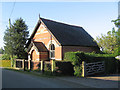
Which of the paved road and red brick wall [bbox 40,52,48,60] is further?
red brick wall [bbox 40,52,48,60]

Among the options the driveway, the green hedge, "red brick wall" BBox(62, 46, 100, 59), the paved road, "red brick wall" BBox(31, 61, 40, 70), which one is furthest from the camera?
"red brick wall" BBox(62, 46, 100, 59)

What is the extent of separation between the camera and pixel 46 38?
71.5 ft

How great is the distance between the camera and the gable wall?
63.9ft

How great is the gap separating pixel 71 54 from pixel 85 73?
2268mm

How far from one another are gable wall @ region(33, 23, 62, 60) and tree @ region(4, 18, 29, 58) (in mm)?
3315

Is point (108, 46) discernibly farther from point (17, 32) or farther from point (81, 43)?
point (17, 32)

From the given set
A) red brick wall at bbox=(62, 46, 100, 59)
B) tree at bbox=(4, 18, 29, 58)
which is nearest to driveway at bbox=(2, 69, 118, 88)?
red brick wall at bbox=(62, 46, 100, 59)

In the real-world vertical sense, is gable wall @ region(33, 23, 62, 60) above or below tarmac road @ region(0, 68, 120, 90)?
above

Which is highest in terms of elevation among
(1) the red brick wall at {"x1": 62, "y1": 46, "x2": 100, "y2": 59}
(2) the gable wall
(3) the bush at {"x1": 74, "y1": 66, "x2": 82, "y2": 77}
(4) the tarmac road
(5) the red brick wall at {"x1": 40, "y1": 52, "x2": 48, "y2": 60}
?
A: (2) the gable wall

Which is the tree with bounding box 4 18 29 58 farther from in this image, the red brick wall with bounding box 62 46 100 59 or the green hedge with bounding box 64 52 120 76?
the green hedge with bounding box 64 52 120 76

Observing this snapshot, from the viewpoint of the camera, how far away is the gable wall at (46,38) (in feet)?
63.9

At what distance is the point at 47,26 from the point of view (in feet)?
69.4

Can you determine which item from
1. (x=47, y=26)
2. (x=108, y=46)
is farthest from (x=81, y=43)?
(x=47, y=26)

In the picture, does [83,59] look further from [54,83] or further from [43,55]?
[43,55]
